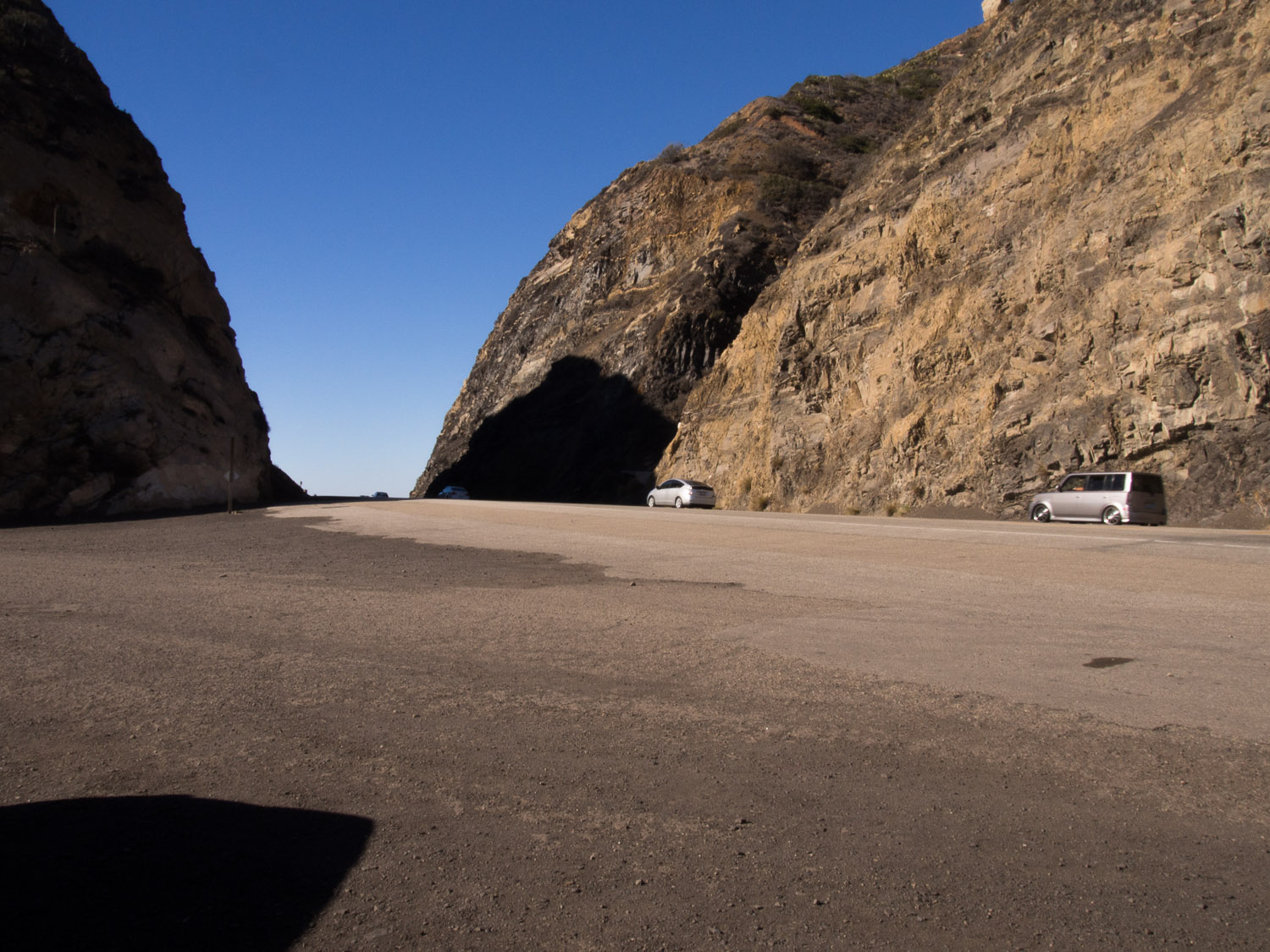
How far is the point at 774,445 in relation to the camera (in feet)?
130

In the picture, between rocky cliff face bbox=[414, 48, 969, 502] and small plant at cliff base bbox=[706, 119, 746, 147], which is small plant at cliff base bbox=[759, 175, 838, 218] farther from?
small plant at cliff base bbox=[706, 119, 746, 147]

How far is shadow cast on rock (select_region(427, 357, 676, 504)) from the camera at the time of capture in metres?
52.1

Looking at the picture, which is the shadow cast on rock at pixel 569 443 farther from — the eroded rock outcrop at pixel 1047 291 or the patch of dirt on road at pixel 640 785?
the patch of dirt on road at pixel 640 785

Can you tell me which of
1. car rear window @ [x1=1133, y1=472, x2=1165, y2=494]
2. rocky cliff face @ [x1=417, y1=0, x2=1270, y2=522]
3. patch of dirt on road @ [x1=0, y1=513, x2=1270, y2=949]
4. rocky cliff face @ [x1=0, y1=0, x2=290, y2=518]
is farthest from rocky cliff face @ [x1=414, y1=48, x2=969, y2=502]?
patch of dirt on road @ [x1=0, y1=513, x2=1270, y2=949]

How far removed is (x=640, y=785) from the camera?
4.21 m

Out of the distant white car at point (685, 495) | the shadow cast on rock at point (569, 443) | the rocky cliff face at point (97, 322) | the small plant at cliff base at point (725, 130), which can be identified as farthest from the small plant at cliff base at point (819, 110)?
the rocky cliff face at point (97, 322)

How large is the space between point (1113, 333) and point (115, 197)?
134 ft

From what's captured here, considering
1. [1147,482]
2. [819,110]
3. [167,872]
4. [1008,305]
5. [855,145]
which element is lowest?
[167,872]

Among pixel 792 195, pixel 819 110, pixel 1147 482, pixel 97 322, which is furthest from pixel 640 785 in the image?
pixel 819 110

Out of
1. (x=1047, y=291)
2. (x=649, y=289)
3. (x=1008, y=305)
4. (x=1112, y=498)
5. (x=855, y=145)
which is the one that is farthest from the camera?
(x=855, y=145)

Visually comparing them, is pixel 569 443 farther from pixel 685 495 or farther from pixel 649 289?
pixel 685 495

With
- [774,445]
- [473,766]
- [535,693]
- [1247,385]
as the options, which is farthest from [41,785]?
[774,445]

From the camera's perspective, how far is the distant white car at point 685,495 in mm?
36906

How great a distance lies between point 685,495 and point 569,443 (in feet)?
72.3
